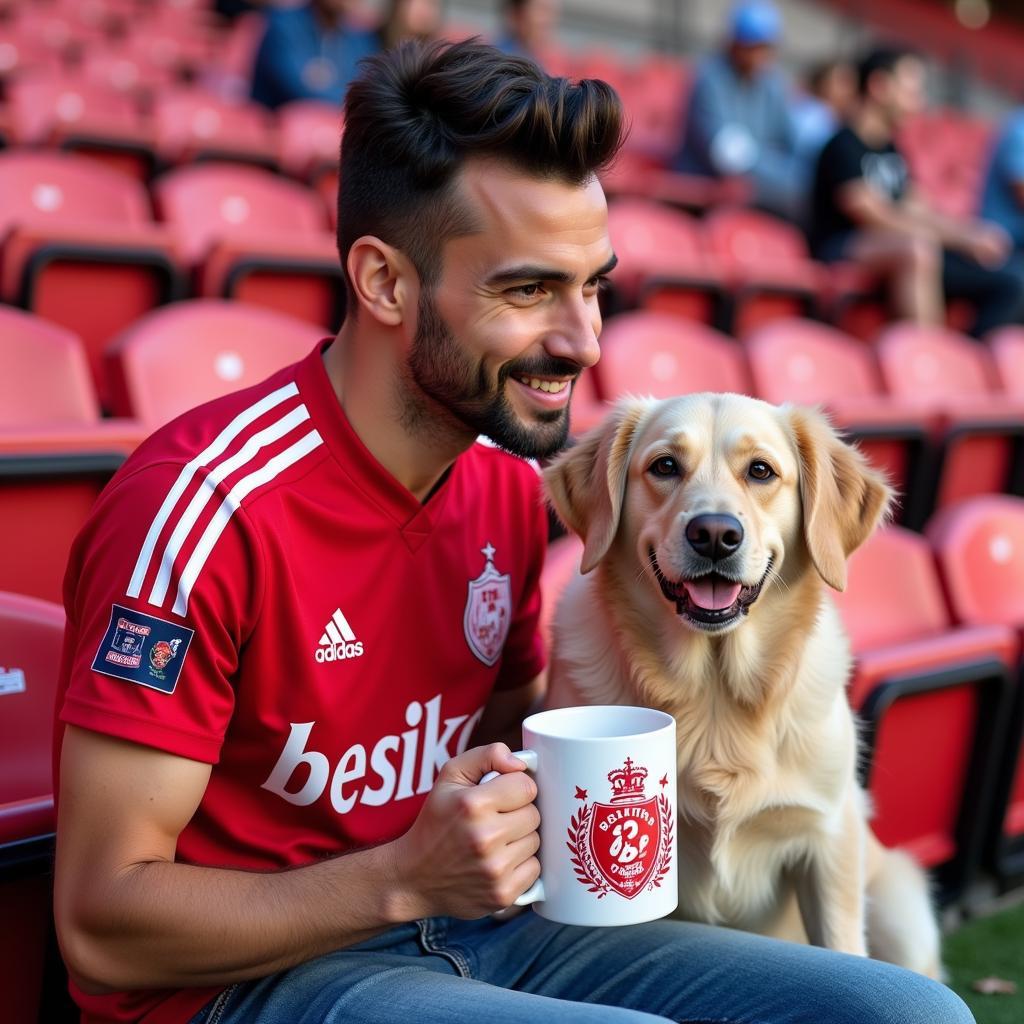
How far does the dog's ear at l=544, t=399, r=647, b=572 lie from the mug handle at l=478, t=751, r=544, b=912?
734 mm

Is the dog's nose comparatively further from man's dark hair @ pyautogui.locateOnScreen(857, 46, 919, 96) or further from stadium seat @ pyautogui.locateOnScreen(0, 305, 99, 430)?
man's dark hair @ pyautogui.locateOnScreen(857, 46, 919, 96)

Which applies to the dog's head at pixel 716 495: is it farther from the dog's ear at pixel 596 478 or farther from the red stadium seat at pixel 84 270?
the red stadium seat at pixel 84 270

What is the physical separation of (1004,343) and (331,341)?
511 cm

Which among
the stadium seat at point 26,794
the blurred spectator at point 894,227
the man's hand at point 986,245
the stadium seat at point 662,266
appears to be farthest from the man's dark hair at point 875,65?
the stadium seat at point 26,794

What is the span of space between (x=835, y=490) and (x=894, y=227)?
4.82 m

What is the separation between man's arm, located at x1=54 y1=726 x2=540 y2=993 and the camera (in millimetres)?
1372

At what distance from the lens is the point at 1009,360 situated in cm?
598

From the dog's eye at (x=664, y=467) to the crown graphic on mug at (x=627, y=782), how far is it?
903 millimetres

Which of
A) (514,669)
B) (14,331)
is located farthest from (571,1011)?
(14,331)

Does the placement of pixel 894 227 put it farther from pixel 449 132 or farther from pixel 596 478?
pixel 449 132

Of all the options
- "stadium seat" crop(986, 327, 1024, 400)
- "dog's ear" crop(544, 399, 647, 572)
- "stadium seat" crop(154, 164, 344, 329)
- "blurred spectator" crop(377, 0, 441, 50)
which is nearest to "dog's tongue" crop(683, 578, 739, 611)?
"dog's ear" crop(544, 399, 647, 572)

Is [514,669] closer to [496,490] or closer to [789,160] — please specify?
[496,490]

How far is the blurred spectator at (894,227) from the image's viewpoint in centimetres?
647

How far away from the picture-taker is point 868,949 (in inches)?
90.0
